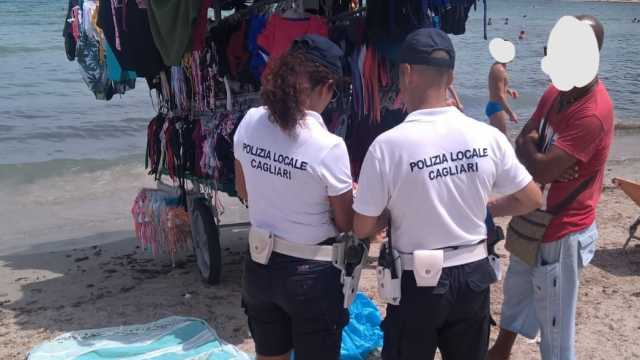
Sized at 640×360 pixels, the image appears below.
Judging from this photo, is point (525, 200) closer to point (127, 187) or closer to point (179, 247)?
point (179, 247)

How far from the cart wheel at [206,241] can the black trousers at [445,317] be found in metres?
2.84

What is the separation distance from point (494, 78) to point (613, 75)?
1769 centimetres

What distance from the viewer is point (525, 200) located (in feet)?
9.36

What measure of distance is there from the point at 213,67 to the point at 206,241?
1.36m

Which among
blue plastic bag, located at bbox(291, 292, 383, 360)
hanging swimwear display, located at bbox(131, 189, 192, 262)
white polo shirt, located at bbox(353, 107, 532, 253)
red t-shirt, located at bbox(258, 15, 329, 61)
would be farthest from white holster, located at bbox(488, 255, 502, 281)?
hanging swimwear display, located at bbox(131, 189, 192, 262)

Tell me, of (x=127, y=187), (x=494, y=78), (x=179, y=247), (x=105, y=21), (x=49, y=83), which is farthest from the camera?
(x=49, y=83)

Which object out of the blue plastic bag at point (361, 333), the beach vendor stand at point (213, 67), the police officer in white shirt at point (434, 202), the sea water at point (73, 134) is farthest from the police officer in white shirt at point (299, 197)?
the sea water at point (73, 134)

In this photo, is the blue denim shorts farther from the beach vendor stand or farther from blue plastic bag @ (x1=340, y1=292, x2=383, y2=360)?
the beach vendor stand

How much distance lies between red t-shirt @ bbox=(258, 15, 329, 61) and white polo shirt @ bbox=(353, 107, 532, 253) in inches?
96.5

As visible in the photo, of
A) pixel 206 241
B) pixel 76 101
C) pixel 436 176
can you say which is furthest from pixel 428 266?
pixel 76 101

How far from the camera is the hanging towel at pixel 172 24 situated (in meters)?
5.05

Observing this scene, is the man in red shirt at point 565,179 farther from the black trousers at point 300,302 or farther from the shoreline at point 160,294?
the black trousers at point 300,302

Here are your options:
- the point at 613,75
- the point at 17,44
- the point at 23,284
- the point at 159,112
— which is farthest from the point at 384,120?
the point at 17,44

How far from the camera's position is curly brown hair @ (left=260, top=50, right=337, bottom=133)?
9.28 feet
